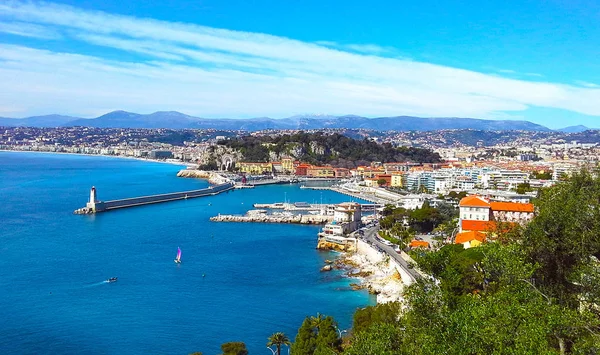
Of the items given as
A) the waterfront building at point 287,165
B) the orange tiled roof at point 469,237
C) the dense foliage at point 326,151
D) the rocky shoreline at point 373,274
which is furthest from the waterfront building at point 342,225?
the dense foliage at point 326,151

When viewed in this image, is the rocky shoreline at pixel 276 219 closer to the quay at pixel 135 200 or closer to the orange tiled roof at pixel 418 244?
the quay at pixel 135 200

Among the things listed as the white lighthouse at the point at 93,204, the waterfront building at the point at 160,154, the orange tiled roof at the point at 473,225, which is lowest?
the waterfront building at the point at 160,154

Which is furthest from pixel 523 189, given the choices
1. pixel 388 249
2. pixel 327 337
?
pixel 327 337

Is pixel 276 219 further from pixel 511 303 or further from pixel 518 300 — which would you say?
pixel 511 303

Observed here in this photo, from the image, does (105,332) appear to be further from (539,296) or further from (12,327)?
(539,296)

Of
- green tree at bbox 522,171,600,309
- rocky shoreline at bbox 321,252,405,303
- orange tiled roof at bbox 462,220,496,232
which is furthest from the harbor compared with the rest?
green tree at bbox 522,171,600,309

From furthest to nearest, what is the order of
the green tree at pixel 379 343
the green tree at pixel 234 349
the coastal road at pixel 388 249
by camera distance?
the coastal road at pixel 388 249
the green tree at pixel 234 349
the green tree at pixel 379 343
